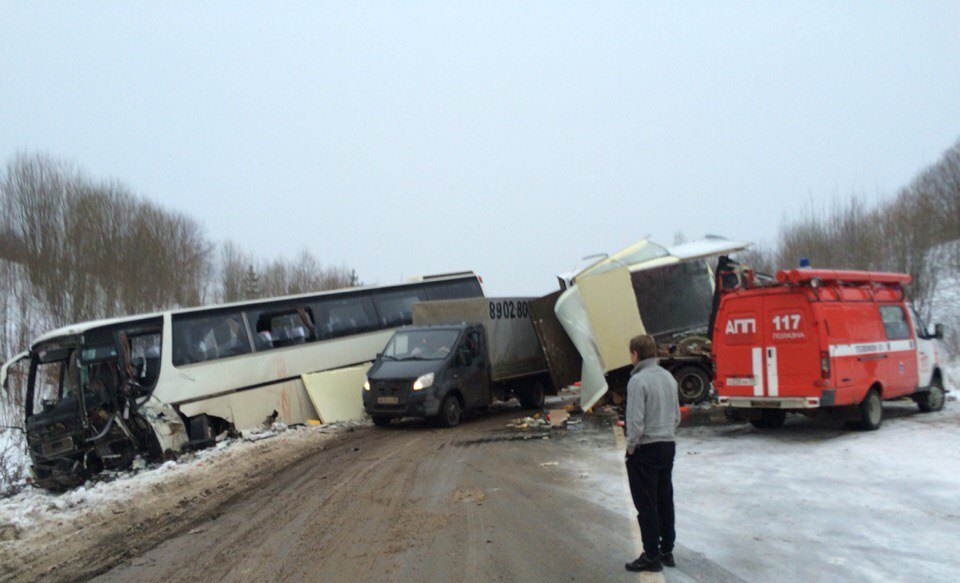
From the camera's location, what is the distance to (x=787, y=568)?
18.0 feet

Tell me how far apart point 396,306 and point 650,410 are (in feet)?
45.6

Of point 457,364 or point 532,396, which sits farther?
point 532,396

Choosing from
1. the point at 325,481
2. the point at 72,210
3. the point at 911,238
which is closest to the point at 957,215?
the point at 911,238

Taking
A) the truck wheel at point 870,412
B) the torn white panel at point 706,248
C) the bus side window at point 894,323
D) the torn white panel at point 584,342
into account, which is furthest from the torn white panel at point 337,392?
the bus side window at point 894,323

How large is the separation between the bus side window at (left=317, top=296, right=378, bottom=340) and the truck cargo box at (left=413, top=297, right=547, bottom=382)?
1.39 m

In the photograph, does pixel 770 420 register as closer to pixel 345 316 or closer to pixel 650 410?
pixel 650 410

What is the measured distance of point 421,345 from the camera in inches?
624

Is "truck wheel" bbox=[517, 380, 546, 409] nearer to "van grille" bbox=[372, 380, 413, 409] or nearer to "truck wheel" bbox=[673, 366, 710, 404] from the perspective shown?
"truck wheel" bbox=[673, 366, 710, 404]

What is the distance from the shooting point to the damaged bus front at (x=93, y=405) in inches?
470

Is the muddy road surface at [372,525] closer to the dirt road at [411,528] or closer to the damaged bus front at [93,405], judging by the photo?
the dirt road at [411,528]

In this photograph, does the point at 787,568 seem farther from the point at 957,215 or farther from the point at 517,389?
the point at 957,215

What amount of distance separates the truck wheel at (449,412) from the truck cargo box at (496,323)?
1790 millimetres

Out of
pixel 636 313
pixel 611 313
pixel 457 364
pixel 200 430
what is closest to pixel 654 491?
pixel 611 313

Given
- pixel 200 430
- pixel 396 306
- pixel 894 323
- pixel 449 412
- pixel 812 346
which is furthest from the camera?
pixel 396 306
